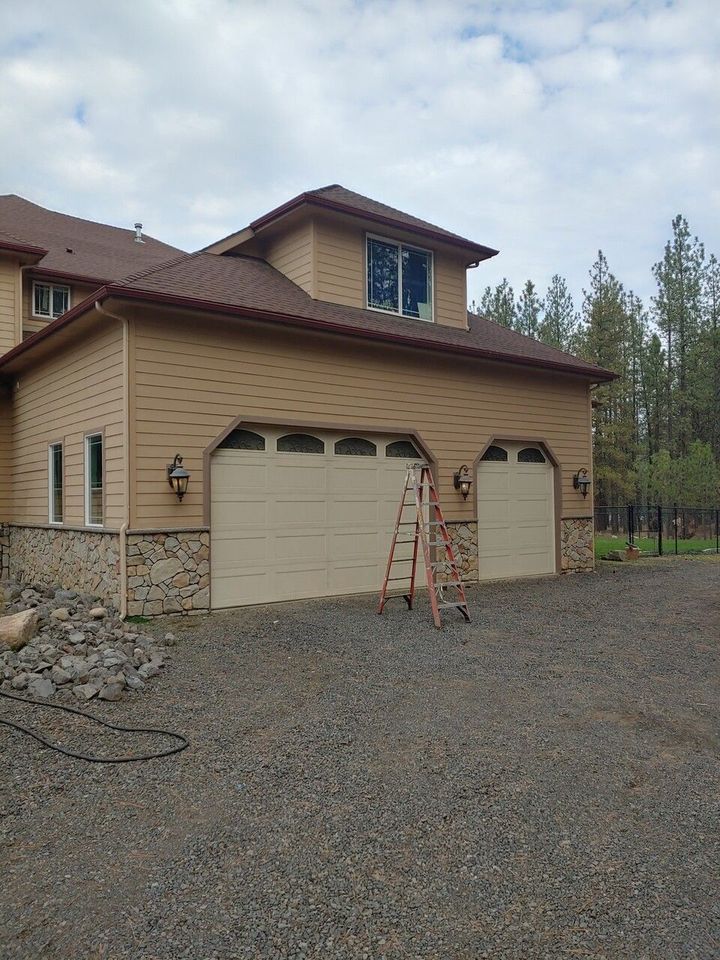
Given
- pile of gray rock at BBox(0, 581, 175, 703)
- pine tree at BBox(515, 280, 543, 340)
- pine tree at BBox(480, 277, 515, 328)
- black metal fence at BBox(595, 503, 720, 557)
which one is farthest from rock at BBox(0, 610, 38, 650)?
pine tree at BBox(515, 280, 543, 340)

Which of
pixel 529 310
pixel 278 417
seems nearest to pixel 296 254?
pixel 278 417

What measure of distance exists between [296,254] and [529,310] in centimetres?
2671

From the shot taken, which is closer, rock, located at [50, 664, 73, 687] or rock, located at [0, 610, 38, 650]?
rock, located at [50, 664, 73, 687]

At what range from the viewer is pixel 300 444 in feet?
28.8

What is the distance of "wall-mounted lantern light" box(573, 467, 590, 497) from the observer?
1190cm

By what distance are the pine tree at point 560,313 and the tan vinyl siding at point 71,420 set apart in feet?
90.6

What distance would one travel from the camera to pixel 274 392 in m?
8.46

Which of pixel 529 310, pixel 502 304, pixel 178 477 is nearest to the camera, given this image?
pixel 178 477

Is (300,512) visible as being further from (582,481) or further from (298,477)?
(582,481)

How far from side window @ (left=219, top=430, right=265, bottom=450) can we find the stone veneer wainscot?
45.2 inches

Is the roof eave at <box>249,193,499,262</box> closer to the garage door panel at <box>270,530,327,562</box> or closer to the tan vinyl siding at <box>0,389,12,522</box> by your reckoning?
the garage door panel at <box>270,530,327,562</box>

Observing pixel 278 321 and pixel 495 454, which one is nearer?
pixel 278 321

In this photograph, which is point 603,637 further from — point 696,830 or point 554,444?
point 554,444

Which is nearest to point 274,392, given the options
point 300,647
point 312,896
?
point 300,647
